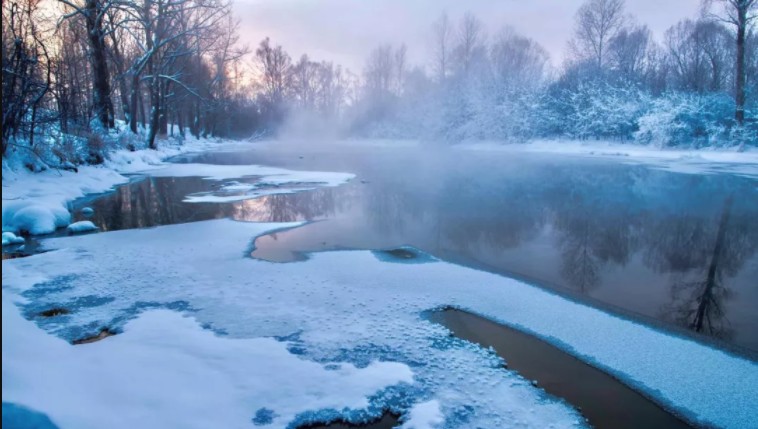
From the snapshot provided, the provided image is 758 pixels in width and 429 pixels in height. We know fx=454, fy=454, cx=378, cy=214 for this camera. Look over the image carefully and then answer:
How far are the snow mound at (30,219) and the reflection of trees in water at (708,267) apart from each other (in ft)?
30.6

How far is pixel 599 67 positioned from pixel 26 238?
135 ft

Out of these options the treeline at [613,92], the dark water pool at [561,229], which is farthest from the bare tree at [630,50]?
the dark water pool at [561,229]

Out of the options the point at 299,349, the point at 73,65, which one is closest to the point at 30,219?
the point at 299,349

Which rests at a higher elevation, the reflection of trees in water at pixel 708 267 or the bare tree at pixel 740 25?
the bare tree at pixel 740 25

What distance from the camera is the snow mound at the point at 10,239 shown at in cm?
692

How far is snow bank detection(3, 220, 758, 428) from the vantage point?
319 cm

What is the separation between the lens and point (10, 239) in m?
6.98

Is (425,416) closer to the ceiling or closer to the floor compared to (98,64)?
closer to the floor

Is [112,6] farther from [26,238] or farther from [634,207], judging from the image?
[634,207]

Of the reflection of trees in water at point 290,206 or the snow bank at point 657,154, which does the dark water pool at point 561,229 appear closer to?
the reflection of trees in water at point 290,206

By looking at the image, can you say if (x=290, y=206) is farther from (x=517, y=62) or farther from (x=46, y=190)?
(x=517, y=62)

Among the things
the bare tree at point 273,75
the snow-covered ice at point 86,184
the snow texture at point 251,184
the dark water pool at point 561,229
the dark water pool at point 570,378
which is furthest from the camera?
the bare tree at point 273,75

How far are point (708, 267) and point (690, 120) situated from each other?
2545cm

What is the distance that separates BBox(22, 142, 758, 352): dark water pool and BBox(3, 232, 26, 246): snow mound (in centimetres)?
143
